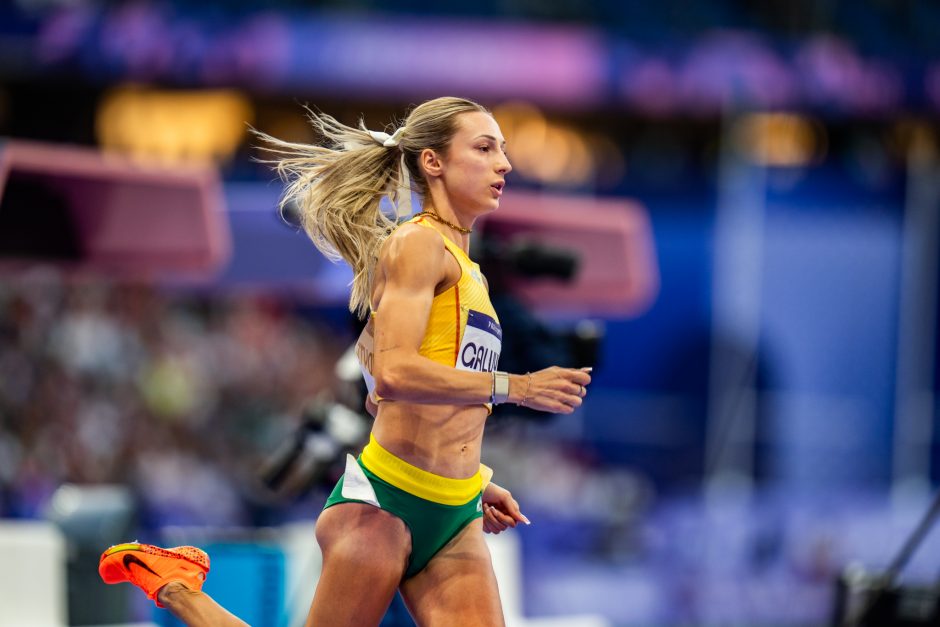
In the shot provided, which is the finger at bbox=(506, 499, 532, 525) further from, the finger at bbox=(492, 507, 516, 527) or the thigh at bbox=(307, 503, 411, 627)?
the thigh at bbox=(307, 503, 411, 627)

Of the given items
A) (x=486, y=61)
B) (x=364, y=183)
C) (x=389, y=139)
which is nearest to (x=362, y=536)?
(x=364, y=183)

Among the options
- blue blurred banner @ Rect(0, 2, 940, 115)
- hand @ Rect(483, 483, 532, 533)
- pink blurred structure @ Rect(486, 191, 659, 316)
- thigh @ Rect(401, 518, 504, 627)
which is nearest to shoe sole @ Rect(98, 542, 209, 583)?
thigh @ Rect(401, 518, 504, 627)

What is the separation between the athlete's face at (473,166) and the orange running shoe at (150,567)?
1367 millimetres

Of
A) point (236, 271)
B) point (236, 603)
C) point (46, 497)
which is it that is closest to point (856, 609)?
point (236, 603)

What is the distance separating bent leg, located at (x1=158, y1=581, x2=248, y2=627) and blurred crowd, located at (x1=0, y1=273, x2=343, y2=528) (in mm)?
6840

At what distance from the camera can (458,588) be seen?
336 cm

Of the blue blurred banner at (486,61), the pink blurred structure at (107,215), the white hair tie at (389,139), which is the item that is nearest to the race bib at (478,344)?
the white hair tie at (389,139)

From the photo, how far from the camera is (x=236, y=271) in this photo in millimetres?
8078

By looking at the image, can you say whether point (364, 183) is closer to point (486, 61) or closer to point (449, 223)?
point (449, 223)

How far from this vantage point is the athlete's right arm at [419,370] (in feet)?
10.3

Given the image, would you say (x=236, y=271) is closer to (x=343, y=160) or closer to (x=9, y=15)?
(x=343, y=160)

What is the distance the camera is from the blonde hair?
11.5 feet

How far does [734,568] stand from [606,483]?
3.78m

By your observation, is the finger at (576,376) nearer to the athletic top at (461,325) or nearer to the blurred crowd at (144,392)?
the athletic top at (461,325)
